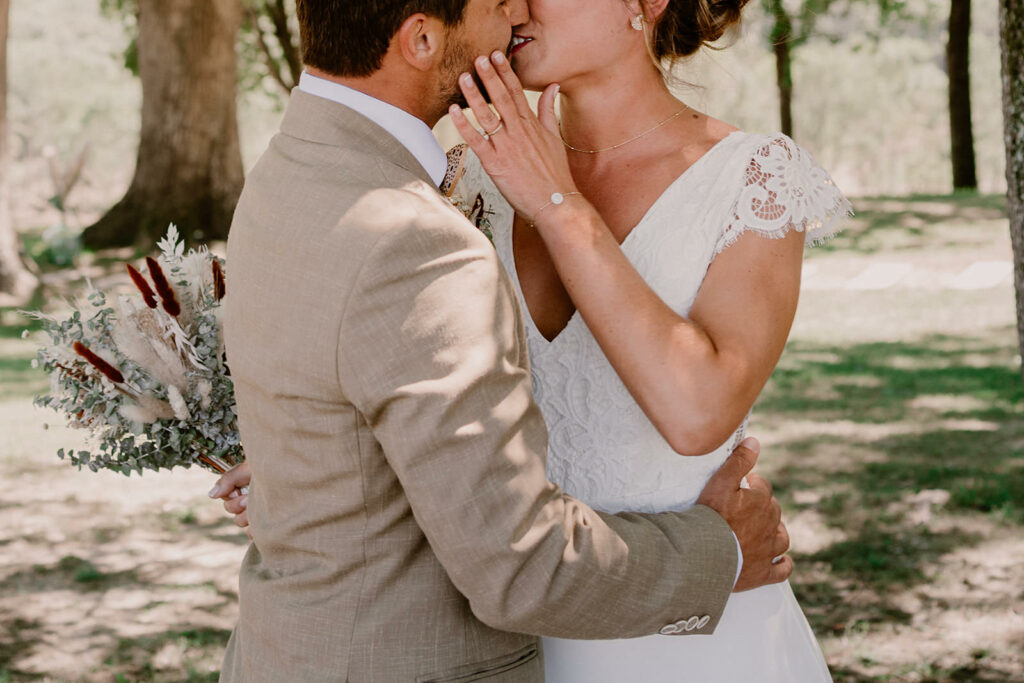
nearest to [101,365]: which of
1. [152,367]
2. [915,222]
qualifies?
[152,367]

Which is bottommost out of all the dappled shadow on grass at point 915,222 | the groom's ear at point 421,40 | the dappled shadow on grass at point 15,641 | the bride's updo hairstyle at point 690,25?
the dappled shadow on grass at point 915,222

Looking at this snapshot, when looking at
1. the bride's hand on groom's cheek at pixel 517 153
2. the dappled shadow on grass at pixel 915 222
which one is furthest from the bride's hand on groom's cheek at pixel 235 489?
the dappled shadow on grass at pixel 915 222

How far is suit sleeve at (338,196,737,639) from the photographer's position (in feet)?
5.12

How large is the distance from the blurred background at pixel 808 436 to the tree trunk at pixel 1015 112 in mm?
779

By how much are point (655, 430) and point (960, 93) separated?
59.6ft

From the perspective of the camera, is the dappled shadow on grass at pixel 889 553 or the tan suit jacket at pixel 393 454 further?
the dappled shadow on grass at pixel 889 553

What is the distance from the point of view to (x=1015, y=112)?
12.9ft

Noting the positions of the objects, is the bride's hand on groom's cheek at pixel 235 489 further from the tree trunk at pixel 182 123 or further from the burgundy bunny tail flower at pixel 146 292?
the tree trunk at pixel 182 123

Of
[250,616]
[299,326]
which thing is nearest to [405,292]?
[299,326]

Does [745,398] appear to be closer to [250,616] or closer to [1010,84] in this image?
[250,616]

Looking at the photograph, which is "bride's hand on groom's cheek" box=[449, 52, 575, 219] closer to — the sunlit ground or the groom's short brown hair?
the groom's short brown hair

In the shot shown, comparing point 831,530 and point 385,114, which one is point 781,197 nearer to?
point 385,114

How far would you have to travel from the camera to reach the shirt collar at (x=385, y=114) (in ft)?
5.88

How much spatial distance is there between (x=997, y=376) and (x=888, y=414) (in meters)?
1.43
